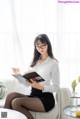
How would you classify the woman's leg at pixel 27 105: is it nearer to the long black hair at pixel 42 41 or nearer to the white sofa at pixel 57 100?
the white sofa at pixel 57 100

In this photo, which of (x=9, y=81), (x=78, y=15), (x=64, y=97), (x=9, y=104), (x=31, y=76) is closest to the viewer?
(x=31, y=76)

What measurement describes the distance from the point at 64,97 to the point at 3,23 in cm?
165

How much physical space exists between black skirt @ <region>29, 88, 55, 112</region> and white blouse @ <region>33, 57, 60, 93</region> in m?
0.07

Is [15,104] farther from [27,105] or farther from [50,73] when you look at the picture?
[50,73]

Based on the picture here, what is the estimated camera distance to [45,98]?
2.74 metres

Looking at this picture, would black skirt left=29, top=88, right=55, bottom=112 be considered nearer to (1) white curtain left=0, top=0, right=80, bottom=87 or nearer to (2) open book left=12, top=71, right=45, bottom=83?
(2) open book left=12, top=71, right=45, bottom=83

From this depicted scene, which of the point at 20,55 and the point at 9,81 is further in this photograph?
the point at 20,55

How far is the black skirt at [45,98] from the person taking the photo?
8.86ft

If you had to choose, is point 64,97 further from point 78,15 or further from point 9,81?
point 78,15

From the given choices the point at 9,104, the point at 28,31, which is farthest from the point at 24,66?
the point at 9,104

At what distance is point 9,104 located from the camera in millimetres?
2795

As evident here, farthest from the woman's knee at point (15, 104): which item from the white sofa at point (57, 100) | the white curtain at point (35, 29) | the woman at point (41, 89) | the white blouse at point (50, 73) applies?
the white curtain at point (35, 29)

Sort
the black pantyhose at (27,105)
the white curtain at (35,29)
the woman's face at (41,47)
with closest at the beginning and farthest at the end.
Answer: the black pantyhose at (27,105) → the woman's face at (41,47) → the white curtain at (35,29)

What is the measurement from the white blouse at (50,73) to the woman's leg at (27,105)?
15 centimetres
